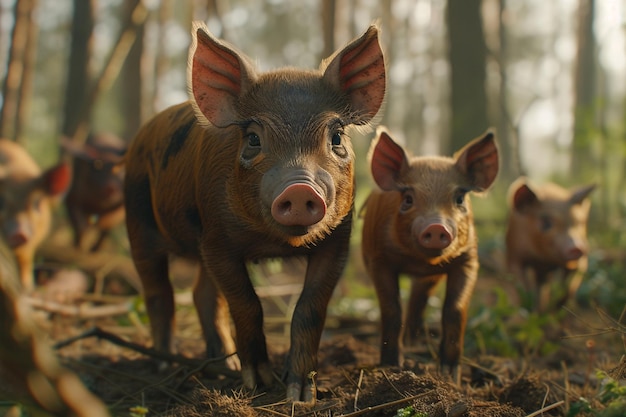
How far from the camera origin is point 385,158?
501 cm

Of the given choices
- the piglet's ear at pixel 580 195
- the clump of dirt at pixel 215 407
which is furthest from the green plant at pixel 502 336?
the piglet's ear at pixel 580 195

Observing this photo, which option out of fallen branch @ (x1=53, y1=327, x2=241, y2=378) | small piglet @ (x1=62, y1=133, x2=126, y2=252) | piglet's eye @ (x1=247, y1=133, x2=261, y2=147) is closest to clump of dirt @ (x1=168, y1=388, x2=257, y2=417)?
fallen branch @ (x1=53, y1=327, x2=241, y2=378)

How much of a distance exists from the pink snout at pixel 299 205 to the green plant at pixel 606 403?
152 cm

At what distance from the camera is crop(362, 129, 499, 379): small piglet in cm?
451

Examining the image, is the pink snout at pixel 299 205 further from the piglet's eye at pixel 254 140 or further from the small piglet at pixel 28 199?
the small piglet at pixel 28 199

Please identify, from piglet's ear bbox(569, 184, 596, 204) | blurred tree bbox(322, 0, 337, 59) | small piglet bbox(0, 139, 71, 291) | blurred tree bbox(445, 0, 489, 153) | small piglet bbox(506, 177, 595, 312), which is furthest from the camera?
blurred tree bbox(445, 0, 489, 153)

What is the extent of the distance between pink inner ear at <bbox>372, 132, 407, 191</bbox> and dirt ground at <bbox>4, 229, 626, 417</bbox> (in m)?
1.23

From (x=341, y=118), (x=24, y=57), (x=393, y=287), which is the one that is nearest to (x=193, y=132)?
(x=341, y=118)

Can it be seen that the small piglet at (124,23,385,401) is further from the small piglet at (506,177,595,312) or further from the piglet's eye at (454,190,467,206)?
the small piglet at (506,177,595,312)

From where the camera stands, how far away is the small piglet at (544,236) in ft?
27.2

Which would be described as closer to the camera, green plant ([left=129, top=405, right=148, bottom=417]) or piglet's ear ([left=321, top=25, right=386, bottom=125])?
green plant ([left=129, top=405, right=148, bottom=417])

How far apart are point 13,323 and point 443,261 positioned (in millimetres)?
3414

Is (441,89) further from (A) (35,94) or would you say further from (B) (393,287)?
(B) (393,287)

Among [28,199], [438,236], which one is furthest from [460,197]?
[28,199]
